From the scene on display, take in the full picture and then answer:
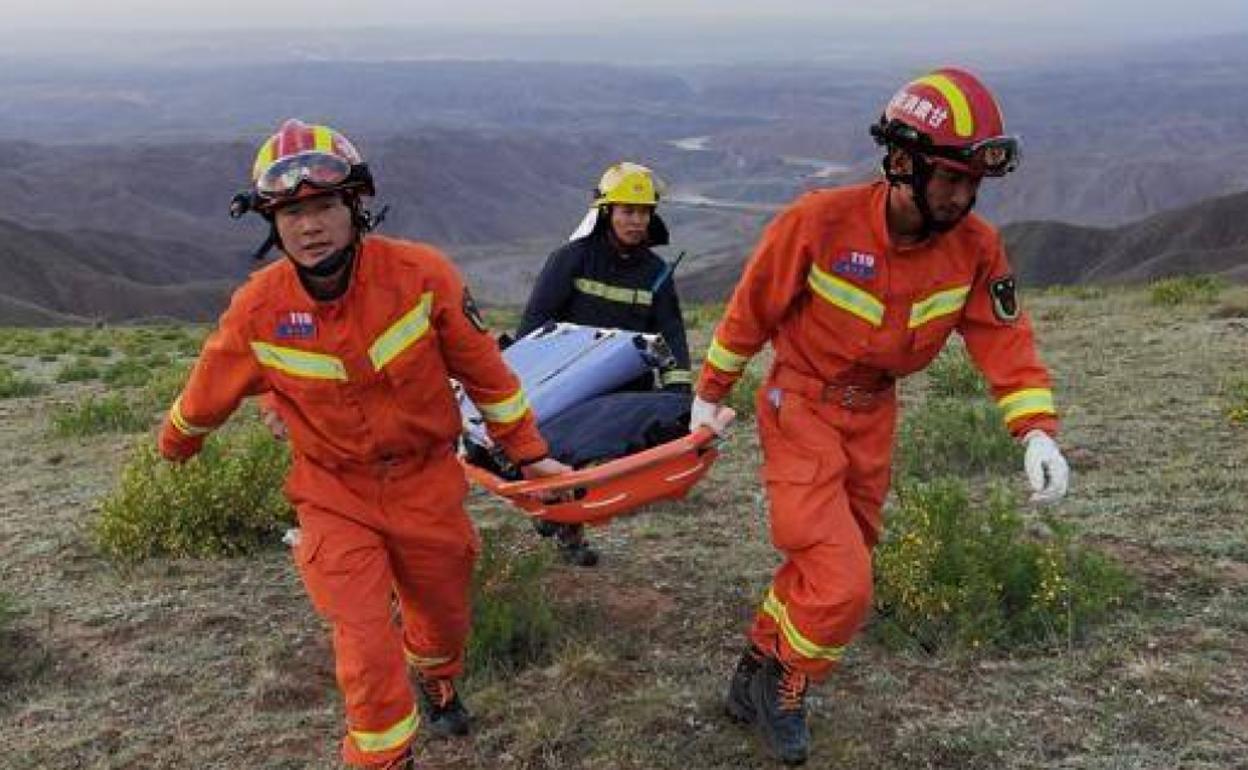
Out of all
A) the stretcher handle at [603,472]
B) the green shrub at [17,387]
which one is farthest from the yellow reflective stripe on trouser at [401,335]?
the green shrub at [17,387]

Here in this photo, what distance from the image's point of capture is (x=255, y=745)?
497 cm

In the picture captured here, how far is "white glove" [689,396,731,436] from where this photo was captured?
195 inches

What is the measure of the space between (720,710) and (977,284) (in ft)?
6.64

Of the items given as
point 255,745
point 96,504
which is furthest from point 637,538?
point 96,504

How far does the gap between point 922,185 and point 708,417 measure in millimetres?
1287

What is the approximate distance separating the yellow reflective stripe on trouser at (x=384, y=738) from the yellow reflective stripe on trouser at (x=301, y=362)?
1228 mm

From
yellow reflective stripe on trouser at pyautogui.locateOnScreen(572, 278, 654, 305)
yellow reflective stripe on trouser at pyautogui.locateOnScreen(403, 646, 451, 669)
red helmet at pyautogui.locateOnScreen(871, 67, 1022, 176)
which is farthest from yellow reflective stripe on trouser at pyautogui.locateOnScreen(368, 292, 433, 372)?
yellow reflective stripe on trouser at pyautogui.locateOnScreen(572, 278, 654, 305)

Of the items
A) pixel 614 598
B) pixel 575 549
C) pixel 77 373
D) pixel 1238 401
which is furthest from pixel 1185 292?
pixel 77 373

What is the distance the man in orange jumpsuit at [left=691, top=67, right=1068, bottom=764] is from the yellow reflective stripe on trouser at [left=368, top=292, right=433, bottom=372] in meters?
1.23

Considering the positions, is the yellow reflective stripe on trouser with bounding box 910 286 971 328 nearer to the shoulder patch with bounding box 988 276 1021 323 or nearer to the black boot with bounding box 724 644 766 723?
the shoulder patch with bounding box 988 276 1021 323

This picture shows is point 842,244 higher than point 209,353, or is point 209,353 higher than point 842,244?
point 842,244

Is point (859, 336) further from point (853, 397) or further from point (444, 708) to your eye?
point (444, 708)

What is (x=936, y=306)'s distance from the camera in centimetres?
457

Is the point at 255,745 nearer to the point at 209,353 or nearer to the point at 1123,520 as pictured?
the point at 209,353
